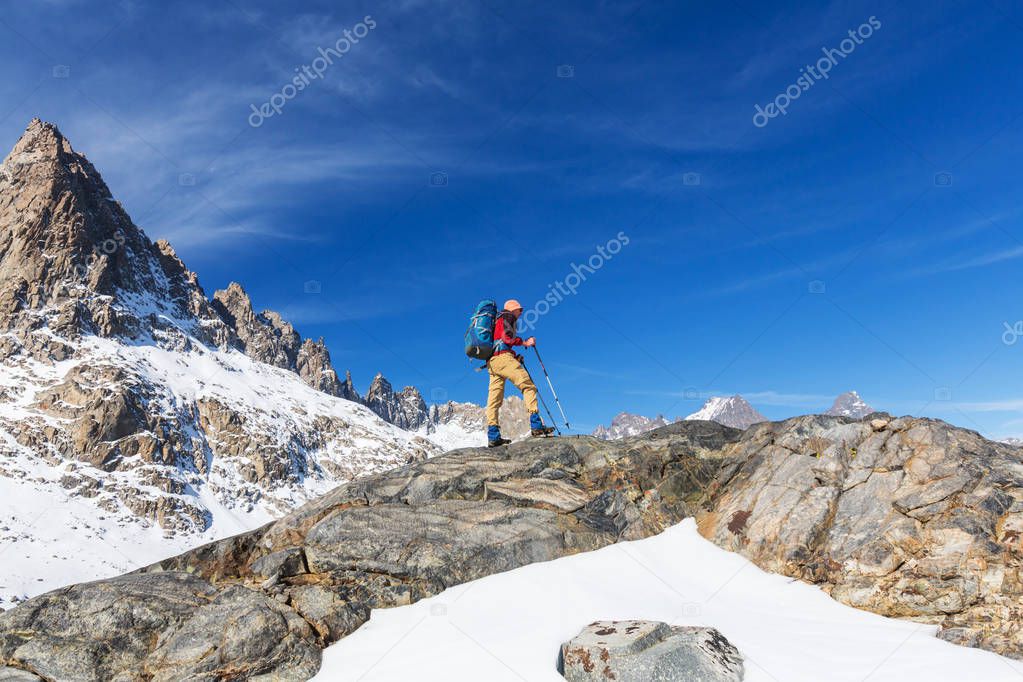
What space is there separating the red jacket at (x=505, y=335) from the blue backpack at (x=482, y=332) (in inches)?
6.6

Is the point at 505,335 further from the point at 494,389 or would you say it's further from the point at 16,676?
the point at 16,676

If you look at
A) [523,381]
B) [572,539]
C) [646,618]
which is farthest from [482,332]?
[646,618]

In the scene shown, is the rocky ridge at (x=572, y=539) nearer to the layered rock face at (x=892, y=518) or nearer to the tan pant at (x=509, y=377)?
the layered rock face at (x=892, y=518)

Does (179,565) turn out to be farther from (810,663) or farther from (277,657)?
(810,663)

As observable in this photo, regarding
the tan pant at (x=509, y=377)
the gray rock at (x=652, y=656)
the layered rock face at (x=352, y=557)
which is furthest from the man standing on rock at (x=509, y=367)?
the gray rock at (x=652, y=656)

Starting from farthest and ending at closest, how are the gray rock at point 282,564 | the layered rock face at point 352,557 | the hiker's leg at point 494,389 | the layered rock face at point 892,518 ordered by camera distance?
the hiker's leg at point 494,389, the gray rock at point 282,564, the layered rock face at point 892,518, the layered rock face at point 352,557

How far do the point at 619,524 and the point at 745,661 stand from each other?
538 centimetres

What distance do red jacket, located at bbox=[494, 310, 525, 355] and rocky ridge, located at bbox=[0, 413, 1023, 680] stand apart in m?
3.33

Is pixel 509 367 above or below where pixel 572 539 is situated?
above

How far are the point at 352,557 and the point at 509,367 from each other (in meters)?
7.67

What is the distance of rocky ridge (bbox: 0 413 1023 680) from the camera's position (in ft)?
36.1

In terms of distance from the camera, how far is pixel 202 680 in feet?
33.9

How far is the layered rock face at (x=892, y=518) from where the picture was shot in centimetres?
1114

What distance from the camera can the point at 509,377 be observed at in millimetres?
19375
